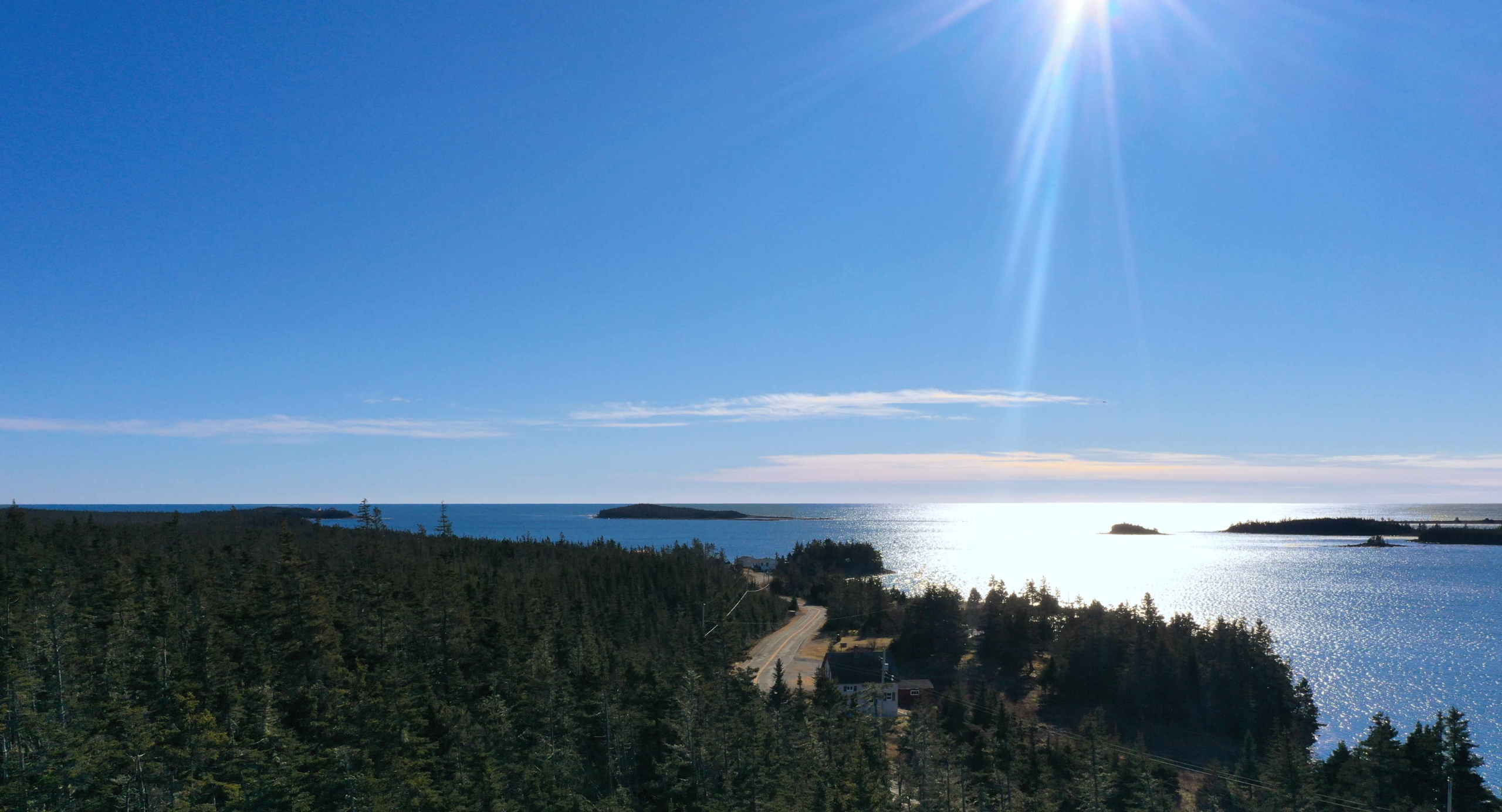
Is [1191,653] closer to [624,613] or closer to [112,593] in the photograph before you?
[624,613]

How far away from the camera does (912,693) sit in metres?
76.5

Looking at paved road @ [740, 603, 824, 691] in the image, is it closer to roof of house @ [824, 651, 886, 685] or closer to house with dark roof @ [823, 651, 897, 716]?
roof of house @ [824, 651, 886, 685]

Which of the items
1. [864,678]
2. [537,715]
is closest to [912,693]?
[864,678]

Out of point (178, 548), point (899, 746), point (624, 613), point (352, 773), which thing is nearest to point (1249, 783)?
point (899, 746)

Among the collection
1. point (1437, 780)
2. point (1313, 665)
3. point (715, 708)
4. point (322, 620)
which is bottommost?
point (1313, 665)

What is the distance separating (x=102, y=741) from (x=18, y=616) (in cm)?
2262

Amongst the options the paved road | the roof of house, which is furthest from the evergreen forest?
the paved road

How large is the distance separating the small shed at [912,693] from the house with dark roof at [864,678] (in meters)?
1.15

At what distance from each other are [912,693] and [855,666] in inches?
393

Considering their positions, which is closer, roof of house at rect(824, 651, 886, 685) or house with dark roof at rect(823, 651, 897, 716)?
house with dark roof at rect(823, 651, 897, 716)

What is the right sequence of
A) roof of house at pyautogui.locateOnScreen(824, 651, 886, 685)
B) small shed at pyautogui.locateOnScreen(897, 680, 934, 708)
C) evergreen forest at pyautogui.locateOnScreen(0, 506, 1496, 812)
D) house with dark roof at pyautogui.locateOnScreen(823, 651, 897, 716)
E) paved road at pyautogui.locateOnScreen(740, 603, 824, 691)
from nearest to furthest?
evergreen forest at pyautogui.locateOnScreen(0, 506, 1496, 812) < house with dark roof at pyautogui.locateOnScreen(823, 651, 897, 716) < small shed at pyautogui.locateOnScreen(897, 680, 934, 708) < paved road at pyautogui.locateOnScreen(740, 603, 824, 691) < roof of house at pyautogui.locateOnScreen(824, 651, 886, 685)

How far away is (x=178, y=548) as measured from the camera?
90375mm

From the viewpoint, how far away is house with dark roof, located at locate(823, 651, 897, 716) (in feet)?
229

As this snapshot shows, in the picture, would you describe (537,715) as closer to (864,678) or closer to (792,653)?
(864,678)
